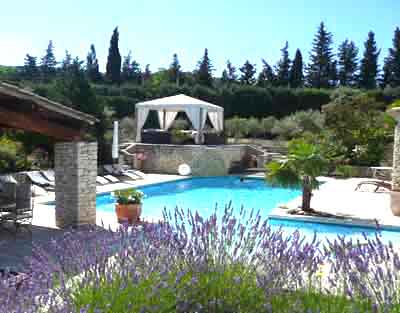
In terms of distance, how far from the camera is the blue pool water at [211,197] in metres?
12.9

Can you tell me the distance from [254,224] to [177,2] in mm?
14187

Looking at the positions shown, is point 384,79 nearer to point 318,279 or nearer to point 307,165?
point 307,165

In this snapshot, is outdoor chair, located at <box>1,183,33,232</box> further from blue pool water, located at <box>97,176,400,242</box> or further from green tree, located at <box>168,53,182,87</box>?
green tree, located at <box>168,53,182,87</box>

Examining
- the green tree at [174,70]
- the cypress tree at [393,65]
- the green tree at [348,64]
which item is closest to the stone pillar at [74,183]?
the cypress tree at [393,65]

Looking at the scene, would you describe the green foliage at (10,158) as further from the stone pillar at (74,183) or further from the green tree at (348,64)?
the green tree at (348,64)

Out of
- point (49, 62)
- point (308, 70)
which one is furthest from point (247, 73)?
point (49, 62)

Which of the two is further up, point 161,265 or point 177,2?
point 177,2

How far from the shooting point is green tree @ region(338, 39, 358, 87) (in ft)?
138

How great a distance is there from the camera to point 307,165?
10.6m

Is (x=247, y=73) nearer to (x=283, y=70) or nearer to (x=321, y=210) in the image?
(x=283, y=70)

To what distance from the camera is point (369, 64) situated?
4059 cm

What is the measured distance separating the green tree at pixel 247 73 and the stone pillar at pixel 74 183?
35392mm

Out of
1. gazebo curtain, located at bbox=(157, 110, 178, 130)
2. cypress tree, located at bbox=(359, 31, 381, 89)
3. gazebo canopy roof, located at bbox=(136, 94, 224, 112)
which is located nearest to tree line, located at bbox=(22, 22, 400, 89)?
cypress tree, located at bbox=(359, 31, 381, 89)

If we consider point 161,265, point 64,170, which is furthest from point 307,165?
point 161,265
